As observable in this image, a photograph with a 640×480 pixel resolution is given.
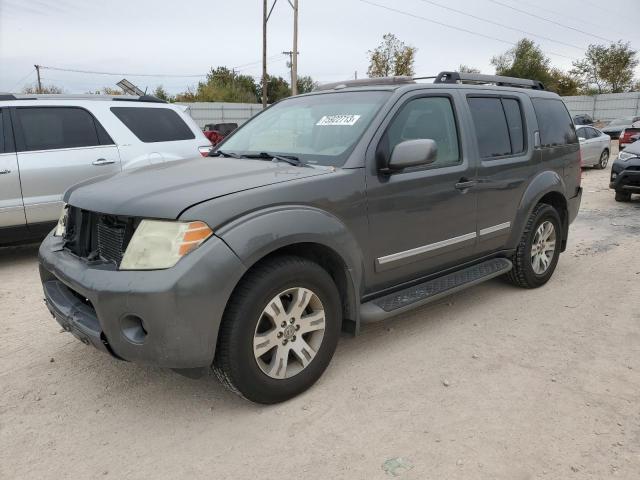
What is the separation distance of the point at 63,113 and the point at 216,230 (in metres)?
4.43

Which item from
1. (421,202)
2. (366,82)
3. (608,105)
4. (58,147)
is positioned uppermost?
(608,105)

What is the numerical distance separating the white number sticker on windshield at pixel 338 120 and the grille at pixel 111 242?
1583mm

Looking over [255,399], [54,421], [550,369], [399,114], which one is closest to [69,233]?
[54,421]

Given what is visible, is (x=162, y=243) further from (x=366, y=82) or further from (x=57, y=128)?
(x=57, y=128)

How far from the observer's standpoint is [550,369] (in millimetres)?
3303

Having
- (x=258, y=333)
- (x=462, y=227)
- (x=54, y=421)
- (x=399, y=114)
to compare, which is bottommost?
(x=54, y=421)

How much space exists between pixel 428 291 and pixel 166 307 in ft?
6.37

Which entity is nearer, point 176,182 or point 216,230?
point 216,230

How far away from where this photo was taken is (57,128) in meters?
5.86

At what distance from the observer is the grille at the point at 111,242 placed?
2660 mm

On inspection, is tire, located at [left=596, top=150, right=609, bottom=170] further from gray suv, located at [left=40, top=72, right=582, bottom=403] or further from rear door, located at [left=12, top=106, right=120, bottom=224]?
rear door, located at [left=12, top=106, right=120, bottom=224]

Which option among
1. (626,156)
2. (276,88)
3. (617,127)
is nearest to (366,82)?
(626,156)

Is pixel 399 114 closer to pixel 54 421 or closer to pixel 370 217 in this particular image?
pixel 370 217

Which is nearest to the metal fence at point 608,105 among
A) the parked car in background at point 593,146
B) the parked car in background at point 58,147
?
the parked car in background at point 593,146
